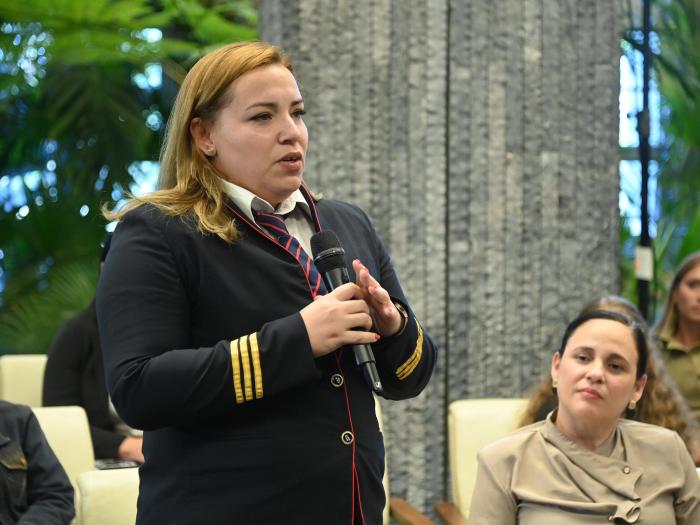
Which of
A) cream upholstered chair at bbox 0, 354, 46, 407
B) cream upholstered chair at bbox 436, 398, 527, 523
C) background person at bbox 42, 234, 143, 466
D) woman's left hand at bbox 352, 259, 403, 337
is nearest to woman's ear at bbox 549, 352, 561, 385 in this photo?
cream upholstered chair at bbox 436, 398, 527, 523

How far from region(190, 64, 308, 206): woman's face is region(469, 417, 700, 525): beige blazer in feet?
3.42

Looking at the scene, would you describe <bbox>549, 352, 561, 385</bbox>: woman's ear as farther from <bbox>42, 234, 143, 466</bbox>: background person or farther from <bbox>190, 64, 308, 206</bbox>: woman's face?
<bbox>42, 234, 143, 466</bbox>: background person

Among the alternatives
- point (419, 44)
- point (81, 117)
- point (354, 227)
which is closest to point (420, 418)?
point (419, 44)

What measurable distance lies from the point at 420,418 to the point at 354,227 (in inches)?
74.2

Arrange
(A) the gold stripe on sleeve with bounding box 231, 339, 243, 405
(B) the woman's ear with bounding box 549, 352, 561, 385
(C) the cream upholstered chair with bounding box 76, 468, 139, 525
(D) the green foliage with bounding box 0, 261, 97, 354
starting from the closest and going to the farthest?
(A) the gold stripe on sleeve with bounding box 231, 339, 243, 405 < (C) the cream upholstered chair with bounding box 76, 468, 139, 525 < (B) the woman's ear with bounding box 549, 352, 561, 385 < (D) the green foliage with bounding box 0, 261, 97, 354

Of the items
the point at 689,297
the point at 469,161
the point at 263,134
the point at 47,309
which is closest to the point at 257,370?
the point at 263,134

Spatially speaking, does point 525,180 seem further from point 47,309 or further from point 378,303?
point 47,309

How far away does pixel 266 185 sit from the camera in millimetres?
1479

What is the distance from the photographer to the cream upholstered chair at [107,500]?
7.13 ft

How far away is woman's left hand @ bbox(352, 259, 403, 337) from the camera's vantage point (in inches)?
54.5

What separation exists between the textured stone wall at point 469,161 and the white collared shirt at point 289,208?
1774mm

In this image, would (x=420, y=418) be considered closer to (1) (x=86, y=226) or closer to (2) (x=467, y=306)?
(2) (x=467, y=306)

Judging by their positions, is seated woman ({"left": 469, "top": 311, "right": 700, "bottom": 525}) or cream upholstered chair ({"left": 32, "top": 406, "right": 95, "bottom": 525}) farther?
cream upholstered chair ({"left": 32, "top": 406, "right": 95, "bottom": 525})

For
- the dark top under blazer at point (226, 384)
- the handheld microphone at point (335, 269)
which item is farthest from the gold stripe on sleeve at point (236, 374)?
the handheld microphone at point (335, 269)
